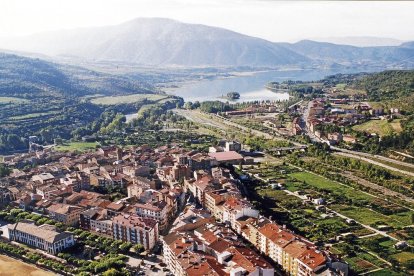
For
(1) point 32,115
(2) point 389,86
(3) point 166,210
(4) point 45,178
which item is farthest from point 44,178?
(2) point 389,86

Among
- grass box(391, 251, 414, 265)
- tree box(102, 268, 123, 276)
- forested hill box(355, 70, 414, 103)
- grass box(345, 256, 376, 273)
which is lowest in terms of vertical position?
tree box(102, 268, 123, 276)

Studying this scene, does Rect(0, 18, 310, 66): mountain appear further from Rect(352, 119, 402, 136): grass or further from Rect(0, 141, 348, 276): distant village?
Rect(0, 141, 348, 276): distant village

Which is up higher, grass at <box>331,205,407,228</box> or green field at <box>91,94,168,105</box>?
grass at <box>331,205,407,228</box>

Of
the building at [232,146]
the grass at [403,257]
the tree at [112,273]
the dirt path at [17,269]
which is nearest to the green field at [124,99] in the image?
the building at [232,146]

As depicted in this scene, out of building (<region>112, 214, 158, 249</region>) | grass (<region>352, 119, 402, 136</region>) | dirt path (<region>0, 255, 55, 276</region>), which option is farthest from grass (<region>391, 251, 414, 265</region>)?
grass (<region>352, 119, 402, 136</region>)

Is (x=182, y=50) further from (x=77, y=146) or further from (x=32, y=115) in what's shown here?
(x=77, y=146)
